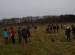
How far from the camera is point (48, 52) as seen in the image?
61.5 ft

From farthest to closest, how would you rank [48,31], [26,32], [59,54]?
1. [48,31]
2. [26,32]
3. [59,54]

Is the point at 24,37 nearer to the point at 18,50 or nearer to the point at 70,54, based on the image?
the point at 18,50

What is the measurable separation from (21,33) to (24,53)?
21.0 feet

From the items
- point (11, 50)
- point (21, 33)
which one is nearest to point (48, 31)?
point (21, 33)

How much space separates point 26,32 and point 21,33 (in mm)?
492

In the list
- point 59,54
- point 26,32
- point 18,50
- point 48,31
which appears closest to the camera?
point 59,54

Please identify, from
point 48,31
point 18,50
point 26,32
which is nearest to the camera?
point 18,50

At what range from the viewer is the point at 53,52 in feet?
61.1

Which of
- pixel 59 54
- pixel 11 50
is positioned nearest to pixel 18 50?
pixel 11 50

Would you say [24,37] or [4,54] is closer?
[4,54]

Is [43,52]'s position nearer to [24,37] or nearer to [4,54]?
[4,54]

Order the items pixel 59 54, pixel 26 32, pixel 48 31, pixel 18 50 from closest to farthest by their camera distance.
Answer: pixel 59 54 → pixel 18 50 → pixel 26 32 → pixel 48 31

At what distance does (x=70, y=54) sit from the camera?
58.3 feet

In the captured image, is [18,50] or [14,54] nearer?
[14,54]
